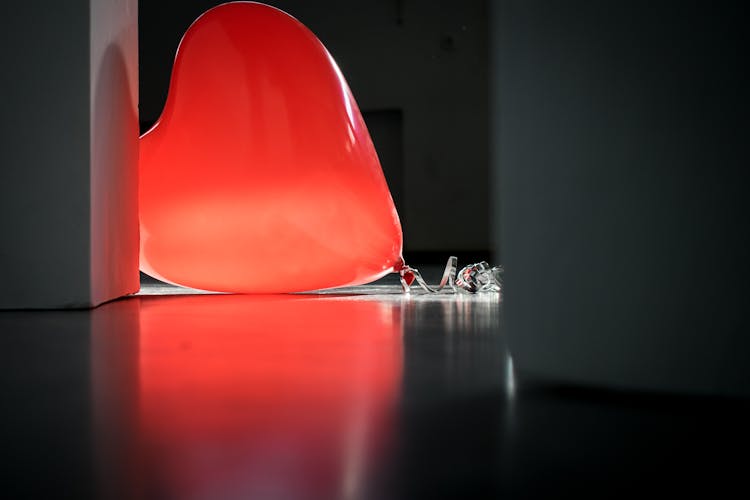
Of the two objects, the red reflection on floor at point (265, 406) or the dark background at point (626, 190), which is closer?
the red reflection on floor at point (265, 406)

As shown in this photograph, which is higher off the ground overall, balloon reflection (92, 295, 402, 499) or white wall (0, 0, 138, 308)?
white wall (0, 0, 138, 308)

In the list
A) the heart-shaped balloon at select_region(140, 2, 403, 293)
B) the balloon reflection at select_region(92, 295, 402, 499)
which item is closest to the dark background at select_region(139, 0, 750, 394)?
the balloon reflection at select_region(92, 295, 402, 499)

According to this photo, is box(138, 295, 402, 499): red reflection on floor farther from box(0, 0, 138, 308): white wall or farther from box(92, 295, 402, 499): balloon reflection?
box(0, 0, 138, 308): white wall

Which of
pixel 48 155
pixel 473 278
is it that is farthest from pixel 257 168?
pixel 473 278

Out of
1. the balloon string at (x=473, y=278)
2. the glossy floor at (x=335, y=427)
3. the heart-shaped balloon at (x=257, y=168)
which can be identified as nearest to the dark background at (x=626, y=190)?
the glossy floor at (x=335, y=427)

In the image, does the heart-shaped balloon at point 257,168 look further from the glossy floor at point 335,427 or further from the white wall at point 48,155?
the glossy floor at point 335,427

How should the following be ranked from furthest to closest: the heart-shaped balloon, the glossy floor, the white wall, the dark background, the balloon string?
the balloon string < the heart-shaped balloon < the white wall < the dark background < the glossy floor

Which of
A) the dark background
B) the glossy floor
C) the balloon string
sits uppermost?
the dark background

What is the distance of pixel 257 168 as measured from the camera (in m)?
1.68

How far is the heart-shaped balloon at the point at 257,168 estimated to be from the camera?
1681mm

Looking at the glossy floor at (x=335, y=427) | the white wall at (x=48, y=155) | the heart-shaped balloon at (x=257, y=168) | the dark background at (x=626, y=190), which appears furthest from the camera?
the heart-shaped balloon at (x=257, y=168)

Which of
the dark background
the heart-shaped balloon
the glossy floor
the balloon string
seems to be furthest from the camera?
the balloon string

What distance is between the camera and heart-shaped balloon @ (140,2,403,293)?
5.51ft

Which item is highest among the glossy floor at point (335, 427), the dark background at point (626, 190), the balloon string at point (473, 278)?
the dark background at point (626, 190)
